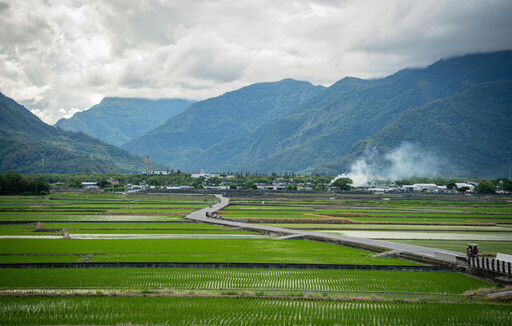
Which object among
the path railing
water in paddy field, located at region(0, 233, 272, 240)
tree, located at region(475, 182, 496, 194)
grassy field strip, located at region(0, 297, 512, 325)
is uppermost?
tree, located at region(475, 182, 496, 194)

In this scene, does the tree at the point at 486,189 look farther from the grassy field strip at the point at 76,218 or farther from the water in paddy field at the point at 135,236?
the water in paddy field at the point at 135,236

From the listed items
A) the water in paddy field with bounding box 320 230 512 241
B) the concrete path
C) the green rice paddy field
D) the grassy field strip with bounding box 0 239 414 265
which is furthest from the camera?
the water in paddy field with bounding box 320 230 512 241

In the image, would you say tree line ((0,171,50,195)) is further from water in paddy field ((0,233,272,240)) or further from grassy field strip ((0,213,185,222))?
water in paddy field ((0,233,272,240))

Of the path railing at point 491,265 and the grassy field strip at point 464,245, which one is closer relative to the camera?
the path railing at point 491,265

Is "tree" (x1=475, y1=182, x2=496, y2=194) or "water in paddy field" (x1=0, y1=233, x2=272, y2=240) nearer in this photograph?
"water in paddy field" (x1=0, y1=233, x2=272, y2=240)

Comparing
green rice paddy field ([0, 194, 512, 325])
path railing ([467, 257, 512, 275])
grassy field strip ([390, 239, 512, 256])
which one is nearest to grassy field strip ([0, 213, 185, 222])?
green rice paddy field ([0, 194, 512, 325])

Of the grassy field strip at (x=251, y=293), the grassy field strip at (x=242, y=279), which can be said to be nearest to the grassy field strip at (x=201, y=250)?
the grassy field strip at (x=242, y=279)
